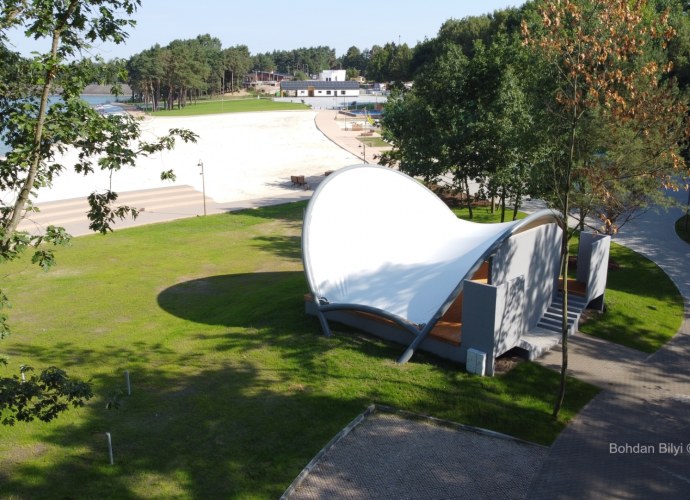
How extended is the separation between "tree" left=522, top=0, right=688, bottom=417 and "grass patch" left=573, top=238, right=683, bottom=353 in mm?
3107

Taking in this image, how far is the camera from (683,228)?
104 feet

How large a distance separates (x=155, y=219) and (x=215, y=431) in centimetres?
2452

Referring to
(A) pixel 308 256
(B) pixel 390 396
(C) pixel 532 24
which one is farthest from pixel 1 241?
(C) pixel 532 24

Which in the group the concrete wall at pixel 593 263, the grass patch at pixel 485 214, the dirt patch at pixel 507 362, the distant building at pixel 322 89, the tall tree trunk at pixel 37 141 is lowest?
the dirt patch at pixel 507 362

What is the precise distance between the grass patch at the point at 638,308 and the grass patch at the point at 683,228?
528cm

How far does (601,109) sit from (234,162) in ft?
148

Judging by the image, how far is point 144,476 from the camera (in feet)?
37.5

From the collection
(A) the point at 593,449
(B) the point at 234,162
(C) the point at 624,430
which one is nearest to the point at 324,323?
(A) the point at 593,449

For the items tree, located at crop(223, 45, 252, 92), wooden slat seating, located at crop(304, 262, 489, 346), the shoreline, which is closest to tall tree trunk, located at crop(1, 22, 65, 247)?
wooden slat seating, located at crop(304, 262, 489, 346)

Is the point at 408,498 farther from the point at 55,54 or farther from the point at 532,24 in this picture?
the point at 532,24

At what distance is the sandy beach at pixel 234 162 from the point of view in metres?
45.8

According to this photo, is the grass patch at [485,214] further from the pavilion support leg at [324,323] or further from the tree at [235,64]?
the tree at [235,64]

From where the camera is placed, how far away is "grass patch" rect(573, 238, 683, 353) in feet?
60.3

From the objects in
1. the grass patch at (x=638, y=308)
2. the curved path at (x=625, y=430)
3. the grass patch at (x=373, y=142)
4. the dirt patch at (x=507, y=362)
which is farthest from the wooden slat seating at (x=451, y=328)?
Answer: the grass patch at (x=373, y=142)
